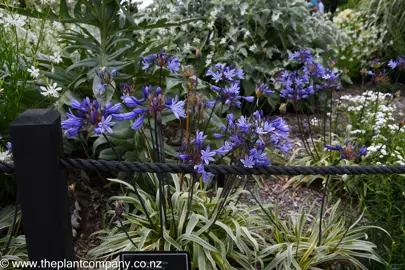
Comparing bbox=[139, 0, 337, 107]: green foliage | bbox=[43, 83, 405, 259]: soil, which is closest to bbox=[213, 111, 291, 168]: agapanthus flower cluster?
bbox=[43, 83, 405, 259]: soil

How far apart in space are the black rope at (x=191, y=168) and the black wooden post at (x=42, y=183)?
53mm

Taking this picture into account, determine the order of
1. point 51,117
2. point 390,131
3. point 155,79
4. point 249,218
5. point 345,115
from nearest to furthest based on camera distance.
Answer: point 51,117 < point 249,218 < point 155,79 < point 390,131 < point 345,115

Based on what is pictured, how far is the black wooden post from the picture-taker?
45.9 inches

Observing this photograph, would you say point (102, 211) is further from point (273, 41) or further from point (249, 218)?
point (273, 41)

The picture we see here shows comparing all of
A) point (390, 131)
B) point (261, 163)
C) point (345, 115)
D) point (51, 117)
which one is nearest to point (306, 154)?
point (390, 131)

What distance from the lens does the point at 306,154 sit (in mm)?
3232

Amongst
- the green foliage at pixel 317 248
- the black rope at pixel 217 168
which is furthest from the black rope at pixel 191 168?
the green foliage at pixel 317 248

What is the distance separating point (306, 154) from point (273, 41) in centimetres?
155

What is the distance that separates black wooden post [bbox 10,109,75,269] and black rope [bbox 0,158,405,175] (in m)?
0.05

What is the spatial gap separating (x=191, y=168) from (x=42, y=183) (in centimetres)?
43

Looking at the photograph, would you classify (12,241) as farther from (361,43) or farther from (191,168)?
(361,43)

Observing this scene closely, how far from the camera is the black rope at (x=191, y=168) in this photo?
1.24m

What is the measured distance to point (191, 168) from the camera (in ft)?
4.39

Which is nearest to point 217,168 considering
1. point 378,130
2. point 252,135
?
point 252,135
